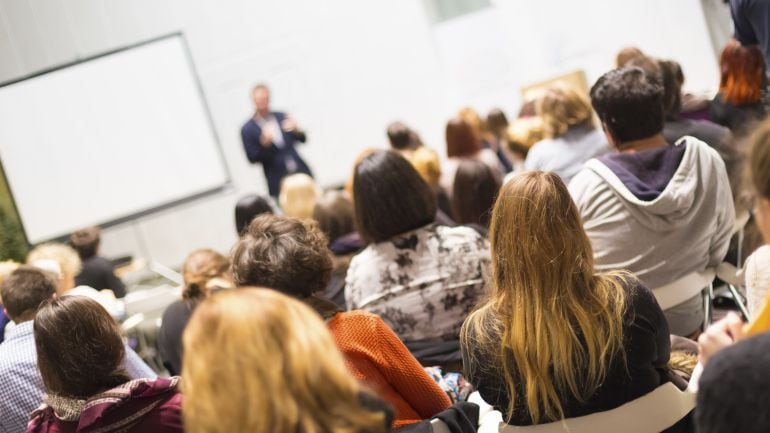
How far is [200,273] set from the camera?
3.44 m

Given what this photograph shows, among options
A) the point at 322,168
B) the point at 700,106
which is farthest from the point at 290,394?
the point at 322,168

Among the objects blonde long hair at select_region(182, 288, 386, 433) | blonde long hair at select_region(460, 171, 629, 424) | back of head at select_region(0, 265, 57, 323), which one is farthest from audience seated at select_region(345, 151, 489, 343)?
blonde long hair at select_region(182, 288, 386, 433)

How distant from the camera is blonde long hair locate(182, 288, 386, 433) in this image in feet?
4.17

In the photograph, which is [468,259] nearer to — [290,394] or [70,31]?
[290,394]

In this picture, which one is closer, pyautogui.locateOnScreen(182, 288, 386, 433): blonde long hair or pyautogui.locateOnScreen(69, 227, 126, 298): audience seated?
pyautogui.locateOnScreen(182, 288, 386, 433): blonde long hair

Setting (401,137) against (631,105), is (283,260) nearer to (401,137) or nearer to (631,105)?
(631,105)

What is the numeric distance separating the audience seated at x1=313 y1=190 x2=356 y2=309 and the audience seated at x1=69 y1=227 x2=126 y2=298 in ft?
7.27

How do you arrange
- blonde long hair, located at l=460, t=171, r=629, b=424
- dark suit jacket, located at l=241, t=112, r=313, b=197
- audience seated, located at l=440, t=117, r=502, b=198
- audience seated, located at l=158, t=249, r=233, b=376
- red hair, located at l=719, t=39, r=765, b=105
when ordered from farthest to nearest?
1. dark suit jacket, located at l=241, t=112, r=313, b=197
2. audience seated, located at l=440, t=117, r=502, b=198
3. red hair, located at l=719, t=39, r=765, b=105
4. audience seated, located at l=158, t=249, r=233, b=376
5. blonde long hair, located at l=460, t=171, r=629, b=424

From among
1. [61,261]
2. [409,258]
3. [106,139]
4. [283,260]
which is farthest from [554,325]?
[106,139]

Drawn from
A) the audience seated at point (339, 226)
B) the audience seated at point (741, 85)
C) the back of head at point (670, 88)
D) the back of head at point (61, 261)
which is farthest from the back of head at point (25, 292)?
the audience seated at point (741, 85)

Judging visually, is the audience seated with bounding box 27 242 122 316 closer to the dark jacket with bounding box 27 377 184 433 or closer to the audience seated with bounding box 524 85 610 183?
the dark jacket with bounding box 27 377 184 433

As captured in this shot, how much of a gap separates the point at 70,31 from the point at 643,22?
5228 millimetres

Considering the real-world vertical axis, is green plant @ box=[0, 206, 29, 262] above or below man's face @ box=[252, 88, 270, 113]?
below

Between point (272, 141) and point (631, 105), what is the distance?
4572 mm
